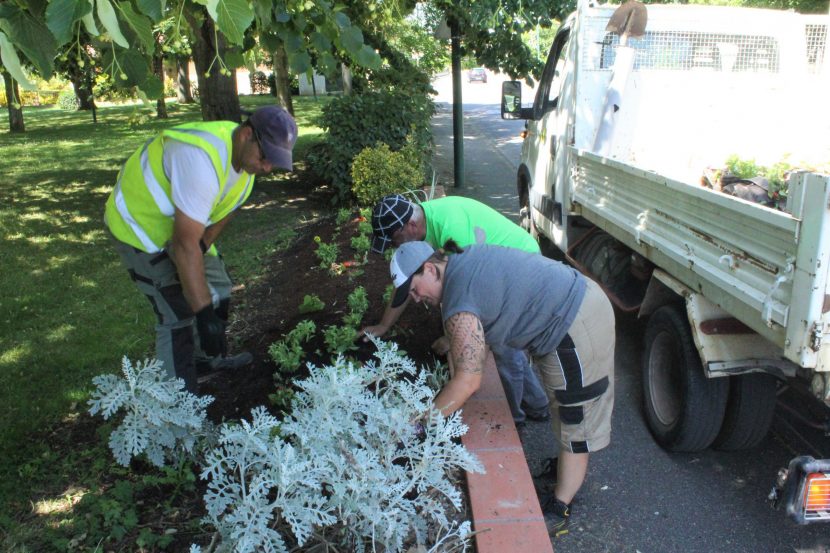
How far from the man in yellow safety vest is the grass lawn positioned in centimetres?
50

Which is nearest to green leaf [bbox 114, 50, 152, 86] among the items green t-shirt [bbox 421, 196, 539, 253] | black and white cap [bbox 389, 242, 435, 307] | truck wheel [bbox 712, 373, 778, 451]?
black and white cap [bbox 389, 242, 435, 307]

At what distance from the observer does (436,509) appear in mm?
2318

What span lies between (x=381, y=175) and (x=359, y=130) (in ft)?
5.14

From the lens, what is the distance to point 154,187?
303cm

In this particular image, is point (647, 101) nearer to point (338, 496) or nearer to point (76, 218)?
point (338, 496)

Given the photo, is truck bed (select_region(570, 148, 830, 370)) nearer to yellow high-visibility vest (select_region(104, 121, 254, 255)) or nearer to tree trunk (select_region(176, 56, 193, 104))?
yellow high-visibility vest (select_region(104, 121, 254, 255))

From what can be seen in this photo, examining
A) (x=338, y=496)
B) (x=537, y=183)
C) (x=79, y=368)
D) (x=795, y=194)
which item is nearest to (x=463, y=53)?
(x=537, y=183)

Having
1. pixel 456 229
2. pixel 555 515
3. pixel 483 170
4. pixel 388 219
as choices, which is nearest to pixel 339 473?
pixel 555 515

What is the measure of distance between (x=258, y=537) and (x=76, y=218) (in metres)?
8.51

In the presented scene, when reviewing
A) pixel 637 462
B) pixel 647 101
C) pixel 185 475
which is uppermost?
pixel 647 101

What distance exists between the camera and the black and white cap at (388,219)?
331 cm

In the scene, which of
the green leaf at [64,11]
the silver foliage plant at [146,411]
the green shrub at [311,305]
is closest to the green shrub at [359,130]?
the green shrub at [311,305]

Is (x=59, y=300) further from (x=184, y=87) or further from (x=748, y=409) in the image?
(x=184, y=87)

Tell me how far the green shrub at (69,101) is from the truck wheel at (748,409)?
33.4 meters
